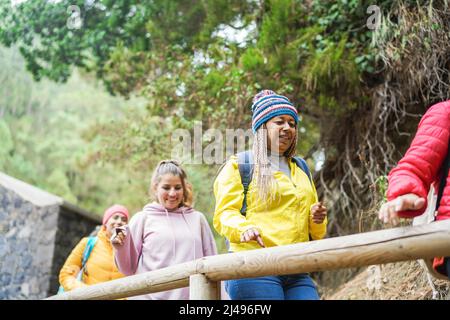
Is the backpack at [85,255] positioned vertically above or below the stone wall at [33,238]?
below

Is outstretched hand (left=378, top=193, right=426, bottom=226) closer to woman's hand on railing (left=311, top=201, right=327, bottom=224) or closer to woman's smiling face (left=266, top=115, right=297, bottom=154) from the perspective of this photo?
woman's hand on railing (left=311, top=201, right=327, bottom=224)

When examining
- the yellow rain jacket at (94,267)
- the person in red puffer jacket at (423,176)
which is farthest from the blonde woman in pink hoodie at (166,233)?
the person in red puffer jacket at (423,176)

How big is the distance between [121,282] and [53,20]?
6.88 metres

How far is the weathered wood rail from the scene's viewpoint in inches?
80.2

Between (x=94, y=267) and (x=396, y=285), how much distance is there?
8.09 feet

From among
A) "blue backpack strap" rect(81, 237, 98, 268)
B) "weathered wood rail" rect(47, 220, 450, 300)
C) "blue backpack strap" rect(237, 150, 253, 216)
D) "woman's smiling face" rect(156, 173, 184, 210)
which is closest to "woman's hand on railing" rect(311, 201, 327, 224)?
"blue backpack strap" rect(237, 150, 253, 216)

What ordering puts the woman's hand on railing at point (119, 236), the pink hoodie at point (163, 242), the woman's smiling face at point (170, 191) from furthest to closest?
1. the woman's smiling face at point (170, 191)
2. the pink hoodie at point (163, 242)
3. the woman's hand on railing at point (119, 236)

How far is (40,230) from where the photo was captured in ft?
28.2

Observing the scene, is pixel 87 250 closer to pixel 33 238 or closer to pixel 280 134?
pixel 280 134

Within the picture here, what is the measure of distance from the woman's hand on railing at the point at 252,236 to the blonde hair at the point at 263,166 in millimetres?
276

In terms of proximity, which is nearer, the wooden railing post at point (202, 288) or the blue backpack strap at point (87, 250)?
the wooden railing post at point (202, 288)

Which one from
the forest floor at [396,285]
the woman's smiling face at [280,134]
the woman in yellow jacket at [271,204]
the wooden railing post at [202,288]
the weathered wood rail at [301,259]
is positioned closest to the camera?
the weathered wood rail at [301,259]

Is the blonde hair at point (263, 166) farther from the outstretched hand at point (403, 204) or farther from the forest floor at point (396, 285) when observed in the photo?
the forest floor at point (396, 285)

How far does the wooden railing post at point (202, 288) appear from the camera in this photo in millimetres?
2643
